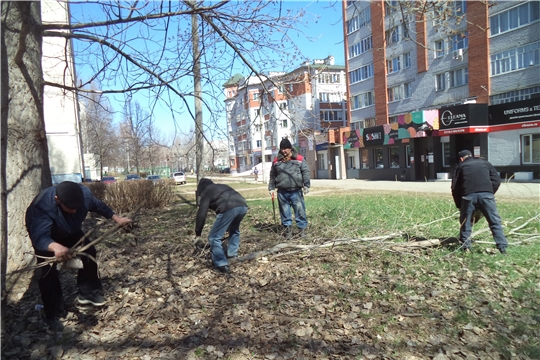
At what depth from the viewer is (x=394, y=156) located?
101 feet

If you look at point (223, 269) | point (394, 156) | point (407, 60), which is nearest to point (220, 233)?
point (223, 269)

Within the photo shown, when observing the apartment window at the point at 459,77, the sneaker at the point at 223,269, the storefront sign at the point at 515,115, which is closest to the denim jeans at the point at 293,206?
the sneaker at the point at 223,269

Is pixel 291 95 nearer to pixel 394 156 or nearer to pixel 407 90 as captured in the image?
pixel 394 156

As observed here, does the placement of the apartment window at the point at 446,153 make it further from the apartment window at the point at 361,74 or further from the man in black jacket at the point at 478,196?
the man in black jacket at the point at 478,196

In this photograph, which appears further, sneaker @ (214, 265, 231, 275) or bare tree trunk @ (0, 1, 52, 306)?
sneaker @ (214, 265, 231, 275)

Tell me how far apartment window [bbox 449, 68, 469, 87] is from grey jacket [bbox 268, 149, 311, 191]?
23.0 meters

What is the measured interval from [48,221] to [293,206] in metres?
4.27

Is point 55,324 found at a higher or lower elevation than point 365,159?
lower

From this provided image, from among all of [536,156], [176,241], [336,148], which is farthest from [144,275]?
[336,148]

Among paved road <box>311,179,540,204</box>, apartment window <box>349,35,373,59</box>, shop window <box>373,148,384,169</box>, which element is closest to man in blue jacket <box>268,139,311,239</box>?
paved road <box>311,179,540,204</box>

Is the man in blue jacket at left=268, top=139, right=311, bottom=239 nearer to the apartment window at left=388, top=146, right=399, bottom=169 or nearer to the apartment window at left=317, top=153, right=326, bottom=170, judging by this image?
the apartment window at left=388, top=146, right=399, bottom=169

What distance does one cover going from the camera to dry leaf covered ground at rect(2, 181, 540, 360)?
11.0 ft

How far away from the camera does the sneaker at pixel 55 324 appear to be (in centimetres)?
368

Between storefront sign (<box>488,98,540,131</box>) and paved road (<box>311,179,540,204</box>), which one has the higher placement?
storefront sign (<box>488,98,540,131</box>)
